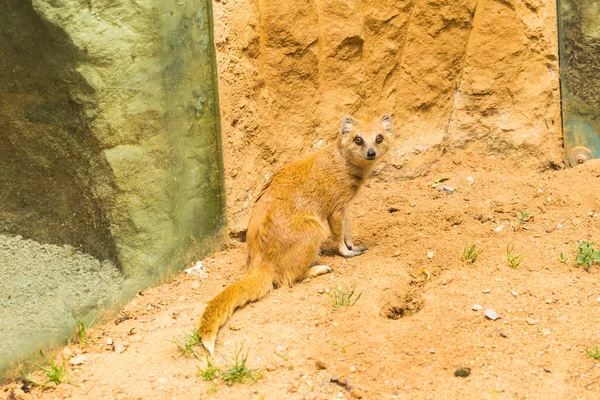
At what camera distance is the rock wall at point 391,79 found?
559cm

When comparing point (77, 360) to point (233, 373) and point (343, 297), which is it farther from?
point (343, 297)

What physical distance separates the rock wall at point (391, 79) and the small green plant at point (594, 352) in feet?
8.65

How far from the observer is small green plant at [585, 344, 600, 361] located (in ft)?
13.0

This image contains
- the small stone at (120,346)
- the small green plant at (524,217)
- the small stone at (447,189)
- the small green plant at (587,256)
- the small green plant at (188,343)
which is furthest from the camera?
the small stone at (447,189)

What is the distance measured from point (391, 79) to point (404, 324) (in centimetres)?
260

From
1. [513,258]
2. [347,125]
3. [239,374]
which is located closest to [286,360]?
[239,374]

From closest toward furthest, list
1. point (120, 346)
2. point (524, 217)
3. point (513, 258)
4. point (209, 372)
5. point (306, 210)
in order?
point (209, 372) → point (120, 346) → point (513, 258) → point (306, 210) → point (524, 217)

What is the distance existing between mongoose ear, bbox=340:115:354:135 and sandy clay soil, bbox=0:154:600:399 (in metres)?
0.81

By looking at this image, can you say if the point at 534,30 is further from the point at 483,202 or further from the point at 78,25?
the point at 78,25

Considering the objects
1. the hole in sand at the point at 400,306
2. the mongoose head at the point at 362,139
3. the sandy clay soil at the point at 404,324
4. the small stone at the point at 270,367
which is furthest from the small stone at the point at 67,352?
the mongoose head at the point at 362,139

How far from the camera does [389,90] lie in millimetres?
6379

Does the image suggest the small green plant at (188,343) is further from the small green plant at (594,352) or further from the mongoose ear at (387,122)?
the mongoose ear at (387,122)

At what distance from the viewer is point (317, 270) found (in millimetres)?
5258

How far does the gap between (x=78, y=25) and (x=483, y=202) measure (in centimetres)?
328
